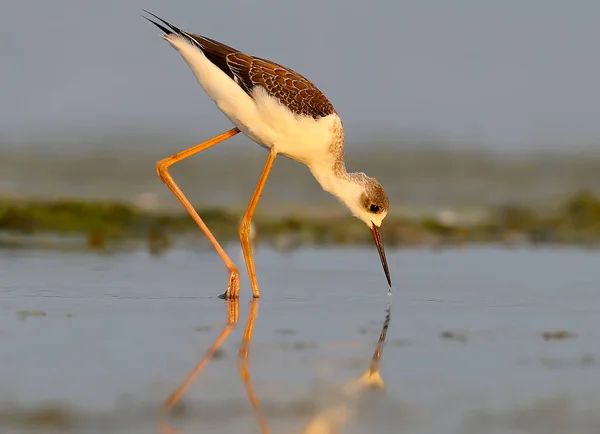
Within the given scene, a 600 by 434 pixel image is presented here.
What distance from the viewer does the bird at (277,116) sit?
9.33m

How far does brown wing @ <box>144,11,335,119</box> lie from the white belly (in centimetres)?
4

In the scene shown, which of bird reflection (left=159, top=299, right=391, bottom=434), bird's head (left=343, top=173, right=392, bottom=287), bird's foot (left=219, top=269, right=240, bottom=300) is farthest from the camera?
bird's head (left=343, top=173, right=392, bottom=287)

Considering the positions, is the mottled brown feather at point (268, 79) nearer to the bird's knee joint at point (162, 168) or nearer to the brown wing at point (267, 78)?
the brown wing at point (267, 78)

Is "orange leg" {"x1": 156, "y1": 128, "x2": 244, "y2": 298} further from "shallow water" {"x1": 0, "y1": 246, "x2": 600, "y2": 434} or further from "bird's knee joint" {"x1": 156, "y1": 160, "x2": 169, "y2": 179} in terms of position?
"shallow water" {"x1": 0, "y1": 246, "x2": 600, "y2": 434}

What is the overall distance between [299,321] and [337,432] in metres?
2.97

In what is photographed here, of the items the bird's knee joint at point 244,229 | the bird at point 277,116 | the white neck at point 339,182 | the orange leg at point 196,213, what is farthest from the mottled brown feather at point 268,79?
the bird's knee joint at point 244,229

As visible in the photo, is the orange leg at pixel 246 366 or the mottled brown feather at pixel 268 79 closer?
the orange leg at pixel 246 366

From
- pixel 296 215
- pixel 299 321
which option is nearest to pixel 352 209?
pixel 299 321

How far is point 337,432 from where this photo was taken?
4.61 metres

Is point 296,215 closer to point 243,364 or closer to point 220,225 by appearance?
point 220,225

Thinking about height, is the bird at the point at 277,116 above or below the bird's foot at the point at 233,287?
above

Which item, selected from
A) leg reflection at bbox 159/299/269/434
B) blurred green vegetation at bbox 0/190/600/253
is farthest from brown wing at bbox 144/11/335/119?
blurred green vegetation at bbox 0/190/600/253

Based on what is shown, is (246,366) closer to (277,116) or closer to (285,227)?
(277,116)

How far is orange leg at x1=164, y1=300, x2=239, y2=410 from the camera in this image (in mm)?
5113
